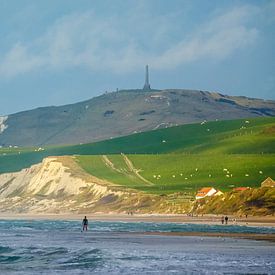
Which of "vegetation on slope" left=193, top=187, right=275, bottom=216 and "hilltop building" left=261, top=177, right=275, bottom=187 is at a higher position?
"hilltop building" left=261, top=177, right=275, bottom=187

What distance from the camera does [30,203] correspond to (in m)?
194

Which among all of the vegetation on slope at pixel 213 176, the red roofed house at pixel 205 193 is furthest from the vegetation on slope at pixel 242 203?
the vegetation on slope at pixel 213 176

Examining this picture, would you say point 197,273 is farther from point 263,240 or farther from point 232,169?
point 232,169

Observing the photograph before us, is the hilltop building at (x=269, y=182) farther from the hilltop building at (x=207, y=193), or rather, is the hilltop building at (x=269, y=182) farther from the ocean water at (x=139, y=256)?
the ocean water at (x=139, y=256)

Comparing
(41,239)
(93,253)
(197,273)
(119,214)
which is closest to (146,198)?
(119,214)

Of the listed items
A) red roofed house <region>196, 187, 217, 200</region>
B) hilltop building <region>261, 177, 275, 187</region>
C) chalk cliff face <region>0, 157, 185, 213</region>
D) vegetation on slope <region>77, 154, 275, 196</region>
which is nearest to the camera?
red roofed house <region>196, 187, 217, 200</region>

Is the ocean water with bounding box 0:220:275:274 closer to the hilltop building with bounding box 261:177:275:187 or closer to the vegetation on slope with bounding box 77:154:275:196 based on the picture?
the hilltop building with bounding box 261:177:275:187

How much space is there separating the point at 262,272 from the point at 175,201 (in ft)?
356

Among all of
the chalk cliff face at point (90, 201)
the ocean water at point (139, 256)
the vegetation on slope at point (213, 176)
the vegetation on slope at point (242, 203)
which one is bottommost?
the ocean water at point (139, 256)

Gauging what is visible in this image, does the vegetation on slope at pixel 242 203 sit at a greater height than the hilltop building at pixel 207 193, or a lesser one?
lesser

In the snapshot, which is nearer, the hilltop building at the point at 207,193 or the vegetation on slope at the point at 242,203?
the vegetation on slope at the point at 242,203

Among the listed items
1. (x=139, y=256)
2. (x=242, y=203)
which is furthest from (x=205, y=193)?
(x=139, y=256)

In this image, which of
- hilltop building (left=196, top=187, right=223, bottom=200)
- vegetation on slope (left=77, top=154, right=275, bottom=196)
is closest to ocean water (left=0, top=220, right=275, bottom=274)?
hilltop building (left=196, top=187, right=223, bottom=200)

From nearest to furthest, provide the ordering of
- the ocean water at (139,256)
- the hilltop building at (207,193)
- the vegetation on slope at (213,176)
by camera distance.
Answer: the ocean water at (139,256) < the hilltop building at (207,193) < the vegetation on slope at (213,176)
